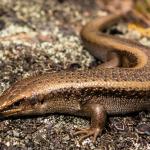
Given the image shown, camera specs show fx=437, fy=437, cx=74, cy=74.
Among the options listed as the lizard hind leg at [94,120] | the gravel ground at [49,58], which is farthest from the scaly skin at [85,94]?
the gravel ground at [49,58]

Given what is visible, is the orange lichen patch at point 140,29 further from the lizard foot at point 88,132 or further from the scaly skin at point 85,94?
the lizard foot at point 88,132

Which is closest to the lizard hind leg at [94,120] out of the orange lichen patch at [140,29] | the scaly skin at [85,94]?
the scaly skin at [85,94]

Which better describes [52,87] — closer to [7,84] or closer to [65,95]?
[65,95]

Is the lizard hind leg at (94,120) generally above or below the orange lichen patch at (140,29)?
below

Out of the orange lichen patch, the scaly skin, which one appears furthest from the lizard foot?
the orange lichen patch

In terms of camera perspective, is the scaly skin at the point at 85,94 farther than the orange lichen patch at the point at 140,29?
No

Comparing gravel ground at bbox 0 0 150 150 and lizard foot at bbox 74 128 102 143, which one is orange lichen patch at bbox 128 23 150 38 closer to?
gravel ground at bbox 0 0 150 150
